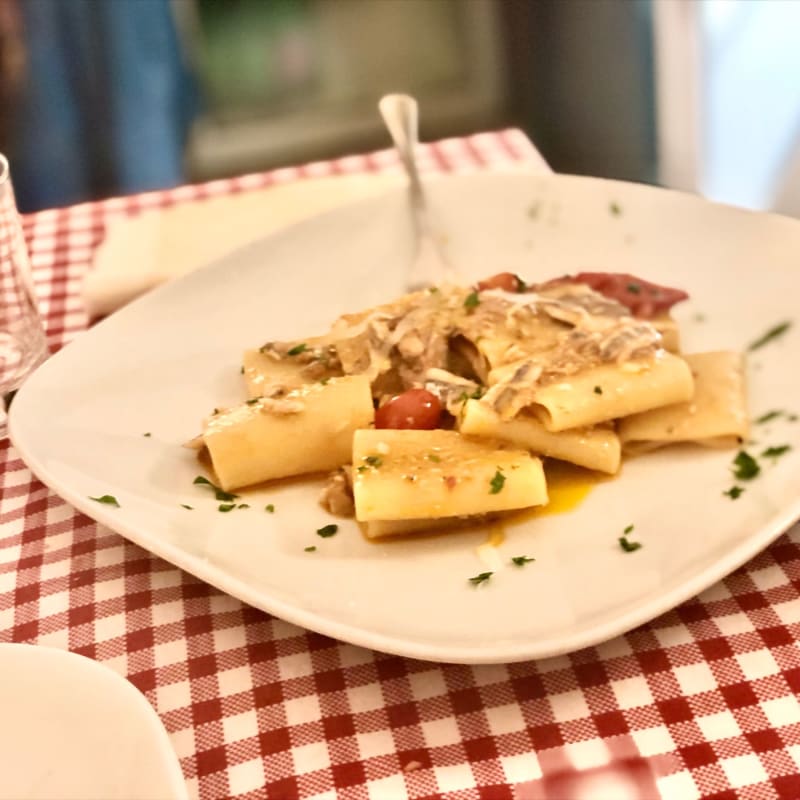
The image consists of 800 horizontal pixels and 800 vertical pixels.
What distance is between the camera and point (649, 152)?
3.45 m

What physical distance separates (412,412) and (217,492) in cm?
24

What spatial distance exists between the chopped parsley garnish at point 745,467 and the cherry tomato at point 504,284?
418 millimetres

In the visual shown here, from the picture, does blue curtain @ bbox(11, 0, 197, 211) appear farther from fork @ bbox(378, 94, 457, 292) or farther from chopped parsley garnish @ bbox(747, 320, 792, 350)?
chopped parsley garnish @ bbox(747, 320, 792, 350)

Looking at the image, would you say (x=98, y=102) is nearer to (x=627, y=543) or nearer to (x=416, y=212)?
(x=416, y=212)

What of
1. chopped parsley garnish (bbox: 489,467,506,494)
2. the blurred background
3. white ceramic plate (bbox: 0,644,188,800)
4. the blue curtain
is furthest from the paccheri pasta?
the blue curtain

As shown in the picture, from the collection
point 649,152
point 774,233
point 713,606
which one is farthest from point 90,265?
point 649,152

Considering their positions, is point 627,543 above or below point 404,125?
below

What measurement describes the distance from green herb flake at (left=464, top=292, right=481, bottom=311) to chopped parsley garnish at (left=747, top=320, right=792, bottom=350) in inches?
13.2

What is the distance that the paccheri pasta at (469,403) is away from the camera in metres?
1.00

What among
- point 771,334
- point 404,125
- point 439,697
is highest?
point 404,125

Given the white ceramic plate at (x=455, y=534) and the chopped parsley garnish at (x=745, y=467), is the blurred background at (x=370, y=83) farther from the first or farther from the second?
the chopped parsley garnish at (x=745, y=467)

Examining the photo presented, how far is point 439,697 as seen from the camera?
858 mm

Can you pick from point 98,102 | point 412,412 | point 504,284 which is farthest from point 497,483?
point 98,102

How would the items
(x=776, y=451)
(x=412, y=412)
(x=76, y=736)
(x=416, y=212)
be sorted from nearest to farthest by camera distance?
(x=76, y=736), (x=776, y=451), (x=412, y=412), (x=416, y=212)
